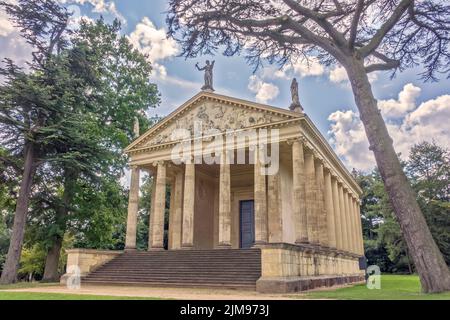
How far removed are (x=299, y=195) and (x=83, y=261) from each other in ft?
38.7

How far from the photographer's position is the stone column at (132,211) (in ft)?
74.4

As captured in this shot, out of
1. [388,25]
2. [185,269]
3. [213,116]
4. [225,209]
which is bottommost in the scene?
[185,269]

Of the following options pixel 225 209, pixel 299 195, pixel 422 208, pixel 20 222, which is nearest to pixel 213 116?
pixel 225 209

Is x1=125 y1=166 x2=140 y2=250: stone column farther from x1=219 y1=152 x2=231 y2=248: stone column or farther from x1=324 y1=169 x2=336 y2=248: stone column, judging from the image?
x1=324 y1=169 x2=336 y2=248: stone column

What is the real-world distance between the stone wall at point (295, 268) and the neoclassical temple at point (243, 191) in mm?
61

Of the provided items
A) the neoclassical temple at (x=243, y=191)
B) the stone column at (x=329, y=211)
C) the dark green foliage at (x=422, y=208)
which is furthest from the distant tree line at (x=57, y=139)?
the dark green foliage at (x=422, y=208)

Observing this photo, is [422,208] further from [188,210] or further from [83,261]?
[83,261]

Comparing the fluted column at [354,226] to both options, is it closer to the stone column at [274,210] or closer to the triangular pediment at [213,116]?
the stone column at [274,210]

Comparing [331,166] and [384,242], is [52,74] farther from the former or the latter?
[384,242]

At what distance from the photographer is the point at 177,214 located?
2566 cm

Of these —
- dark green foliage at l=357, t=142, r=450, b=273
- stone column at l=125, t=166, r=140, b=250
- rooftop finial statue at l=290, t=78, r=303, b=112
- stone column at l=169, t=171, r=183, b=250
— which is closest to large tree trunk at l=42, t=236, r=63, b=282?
stone column at l=125, t=166, r=140, b=250

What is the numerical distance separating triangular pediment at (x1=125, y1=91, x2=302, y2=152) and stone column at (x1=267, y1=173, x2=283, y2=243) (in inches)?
167
